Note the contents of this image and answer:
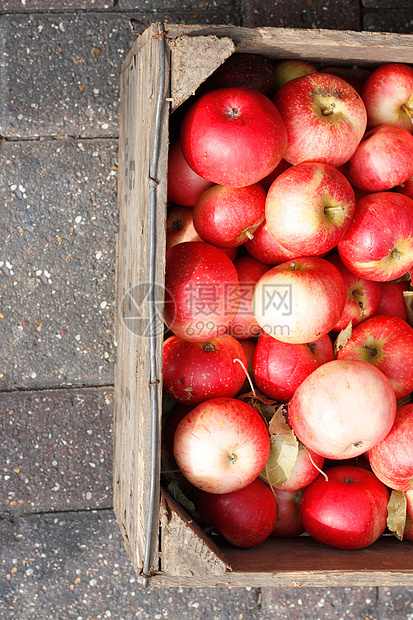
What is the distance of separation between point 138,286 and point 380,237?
2.26ft

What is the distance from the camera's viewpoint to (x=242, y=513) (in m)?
1.42

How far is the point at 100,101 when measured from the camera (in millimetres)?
1860

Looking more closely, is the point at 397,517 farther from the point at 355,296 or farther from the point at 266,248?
the point at 266,248

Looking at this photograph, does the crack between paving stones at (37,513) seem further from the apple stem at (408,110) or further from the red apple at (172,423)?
the apple stem at (408,110)

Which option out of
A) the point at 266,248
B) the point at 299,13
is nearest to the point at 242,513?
the point at 266,248

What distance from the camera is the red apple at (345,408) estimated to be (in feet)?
4.32

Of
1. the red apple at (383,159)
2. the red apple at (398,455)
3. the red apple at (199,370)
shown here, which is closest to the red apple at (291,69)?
the red apple at (383,159)

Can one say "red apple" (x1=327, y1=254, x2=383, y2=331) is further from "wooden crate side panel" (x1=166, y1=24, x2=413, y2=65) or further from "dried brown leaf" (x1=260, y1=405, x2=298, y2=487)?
"wooden crate side panel" (x1=166, y1=24, x2=413, y2=65)

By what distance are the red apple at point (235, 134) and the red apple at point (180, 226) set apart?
0.25 metres

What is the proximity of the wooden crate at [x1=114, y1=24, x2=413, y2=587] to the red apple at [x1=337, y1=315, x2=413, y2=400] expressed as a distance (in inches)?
19.8

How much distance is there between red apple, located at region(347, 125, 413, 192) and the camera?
4.71 ft

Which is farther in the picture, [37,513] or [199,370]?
[37,513]

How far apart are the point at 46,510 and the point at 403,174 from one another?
5.62 ft

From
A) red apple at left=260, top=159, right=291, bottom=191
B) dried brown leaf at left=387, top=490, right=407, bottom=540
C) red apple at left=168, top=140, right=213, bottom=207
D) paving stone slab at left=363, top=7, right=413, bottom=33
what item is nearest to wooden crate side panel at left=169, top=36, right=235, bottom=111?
red apple at left=168, top=140, right=213, bottom=207
